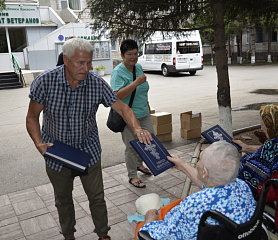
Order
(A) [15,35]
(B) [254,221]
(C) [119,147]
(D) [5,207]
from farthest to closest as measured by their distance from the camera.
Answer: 1. (A) [15,35]
2. (C) [119,147]
3. (D) [5,207]
4. (B) [254,221]

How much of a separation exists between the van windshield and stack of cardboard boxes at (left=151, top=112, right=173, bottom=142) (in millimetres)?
14311

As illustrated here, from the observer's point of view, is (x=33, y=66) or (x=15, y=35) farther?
(x=15, y=35)

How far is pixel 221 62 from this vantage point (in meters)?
5.16

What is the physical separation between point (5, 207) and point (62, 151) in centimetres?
196

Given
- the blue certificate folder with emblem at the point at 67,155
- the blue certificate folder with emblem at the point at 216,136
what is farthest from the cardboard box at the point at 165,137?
the blue certificate folder with emblem at the point at 67,155

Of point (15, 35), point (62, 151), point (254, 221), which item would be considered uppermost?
point (15, 35)

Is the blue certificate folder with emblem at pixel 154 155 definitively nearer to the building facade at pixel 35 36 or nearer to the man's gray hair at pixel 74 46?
the man's gray hair at pixel 74 46

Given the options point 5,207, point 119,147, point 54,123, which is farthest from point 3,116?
point 54,123

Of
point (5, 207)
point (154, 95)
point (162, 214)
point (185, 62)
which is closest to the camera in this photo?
point (162, 214)

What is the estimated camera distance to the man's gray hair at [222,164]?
1.71m

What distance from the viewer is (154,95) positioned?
13.1 meters

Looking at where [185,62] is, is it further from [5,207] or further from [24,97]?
[5,207]

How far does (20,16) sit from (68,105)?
24693 millimetres

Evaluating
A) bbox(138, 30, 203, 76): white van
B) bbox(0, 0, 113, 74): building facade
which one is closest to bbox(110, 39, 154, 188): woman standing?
bbox(138, 30, 203, 76): white van
